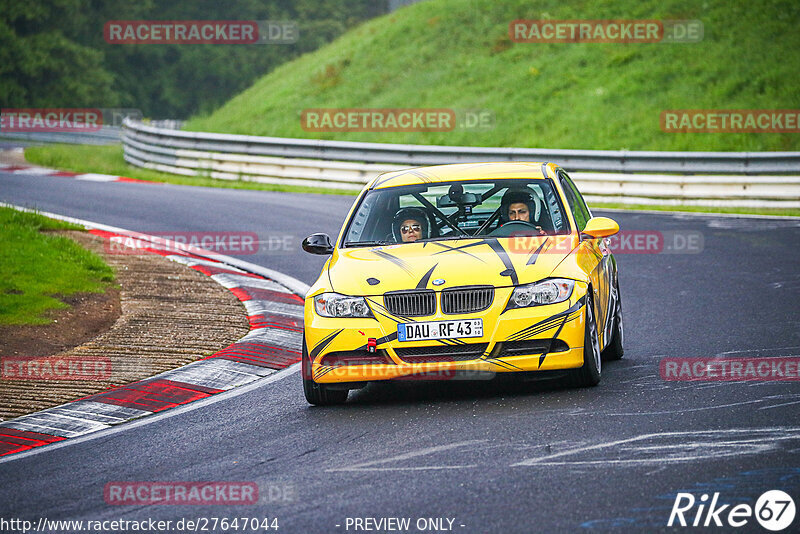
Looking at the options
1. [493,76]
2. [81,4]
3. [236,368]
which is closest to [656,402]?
[236,368]

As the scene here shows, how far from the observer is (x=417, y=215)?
857 cm

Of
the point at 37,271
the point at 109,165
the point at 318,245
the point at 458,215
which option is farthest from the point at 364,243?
the point at 109,165

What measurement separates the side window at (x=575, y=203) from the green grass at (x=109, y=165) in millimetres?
14298

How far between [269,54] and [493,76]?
115ft

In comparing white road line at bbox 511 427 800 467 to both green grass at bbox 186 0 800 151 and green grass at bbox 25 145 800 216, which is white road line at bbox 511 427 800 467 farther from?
green grass at bbox 186 0 800 151

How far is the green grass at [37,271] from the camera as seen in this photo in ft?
36.0

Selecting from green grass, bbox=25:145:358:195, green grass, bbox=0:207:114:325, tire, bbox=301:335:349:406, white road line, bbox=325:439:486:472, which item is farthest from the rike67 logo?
green grass, bbox=25:145:358:195

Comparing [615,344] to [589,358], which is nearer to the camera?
[589,358]

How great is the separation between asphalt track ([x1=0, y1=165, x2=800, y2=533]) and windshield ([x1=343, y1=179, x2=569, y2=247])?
Result: 114 centimetres

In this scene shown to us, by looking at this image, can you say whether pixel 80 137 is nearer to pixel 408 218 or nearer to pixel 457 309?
pixel 408 218

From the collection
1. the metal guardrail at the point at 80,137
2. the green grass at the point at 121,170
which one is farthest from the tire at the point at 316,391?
the metal guardrail at the point at 80,137

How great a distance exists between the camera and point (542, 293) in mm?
7445

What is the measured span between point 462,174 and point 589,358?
2.07 m

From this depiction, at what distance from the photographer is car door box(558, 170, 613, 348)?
8.15m
